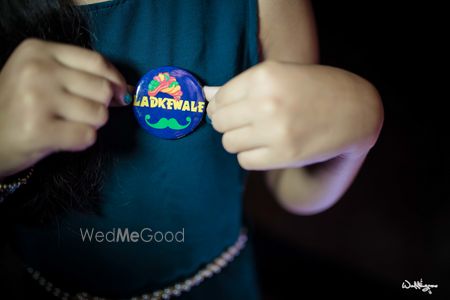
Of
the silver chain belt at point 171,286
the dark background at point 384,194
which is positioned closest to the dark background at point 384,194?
the dark background at point 384,194

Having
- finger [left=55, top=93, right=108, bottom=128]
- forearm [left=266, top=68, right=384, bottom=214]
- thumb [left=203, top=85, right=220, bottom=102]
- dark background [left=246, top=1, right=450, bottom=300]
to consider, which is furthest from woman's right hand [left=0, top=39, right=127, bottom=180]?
dark background [left=246, top=1, right=450, bottom=300]

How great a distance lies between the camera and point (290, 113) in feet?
1.19

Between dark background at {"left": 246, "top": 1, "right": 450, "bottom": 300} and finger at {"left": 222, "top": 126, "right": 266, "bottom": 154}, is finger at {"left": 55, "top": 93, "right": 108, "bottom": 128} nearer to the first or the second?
finger at {"left": 222, "top": 126, "right": 266, "bottom": 154}

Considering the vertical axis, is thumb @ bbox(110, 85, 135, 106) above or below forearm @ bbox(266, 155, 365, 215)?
above

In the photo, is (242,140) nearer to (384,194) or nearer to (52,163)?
(52,163)

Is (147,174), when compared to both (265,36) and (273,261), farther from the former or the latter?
(273,261)

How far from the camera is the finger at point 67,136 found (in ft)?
1.14

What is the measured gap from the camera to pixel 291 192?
61 cm

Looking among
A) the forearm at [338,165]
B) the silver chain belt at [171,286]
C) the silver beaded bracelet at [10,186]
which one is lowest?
the silver chain belt at [171,286]

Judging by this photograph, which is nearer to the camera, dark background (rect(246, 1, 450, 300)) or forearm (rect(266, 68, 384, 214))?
forearm (rect(266, 68, 384, 214))

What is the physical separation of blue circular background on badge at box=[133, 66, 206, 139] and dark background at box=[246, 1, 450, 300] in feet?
2.97

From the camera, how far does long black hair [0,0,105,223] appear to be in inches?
17.0

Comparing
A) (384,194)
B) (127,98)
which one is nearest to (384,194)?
(384,194)

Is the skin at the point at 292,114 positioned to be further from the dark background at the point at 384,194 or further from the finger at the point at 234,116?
the dark background at the point at 384,194
